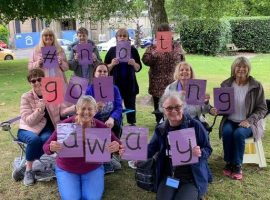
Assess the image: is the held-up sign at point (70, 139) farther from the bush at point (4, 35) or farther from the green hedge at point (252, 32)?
the bush at point (4, 35)

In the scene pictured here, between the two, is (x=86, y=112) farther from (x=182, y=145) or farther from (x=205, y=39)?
(x=205, y=39)

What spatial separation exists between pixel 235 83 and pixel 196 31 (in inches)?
656

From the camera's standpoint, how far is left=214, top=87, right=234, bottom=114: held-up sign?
4.41m

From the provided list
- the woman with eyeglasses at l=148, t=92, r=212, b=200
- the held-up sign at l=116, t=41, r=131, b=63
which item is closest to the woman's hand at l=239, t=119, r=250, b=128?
the woman with eyeglasses at l=148, t=92, r=212, b=200

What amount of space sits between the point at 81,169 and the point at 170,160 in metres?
0.87

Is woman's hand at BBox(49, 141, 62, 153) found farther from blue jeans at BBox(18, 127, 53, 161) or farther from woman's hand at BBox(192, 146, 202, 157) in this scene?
woman's hand at BBox(192, 146, 202, 157)

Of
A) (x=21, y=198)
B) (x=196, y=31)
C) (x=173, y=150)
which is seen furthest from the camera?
(x=196, y=31)

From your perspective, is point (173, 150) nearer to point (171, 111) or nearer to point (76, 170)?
point (171, 111)

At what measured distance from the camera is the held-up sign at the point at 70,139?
11.4 ft

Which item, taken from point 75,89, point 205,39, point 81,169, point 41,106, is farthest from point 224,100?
point 205,39

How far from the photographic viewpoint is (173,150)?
324cm

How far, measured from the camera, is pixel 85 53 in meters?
5.16

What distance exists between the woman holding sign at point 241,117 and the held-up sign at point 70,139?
1.83 meters

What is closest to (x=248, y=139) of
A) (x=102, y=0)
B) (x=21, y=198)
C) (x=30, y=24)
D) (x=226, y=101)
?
(x=226, y=101)
